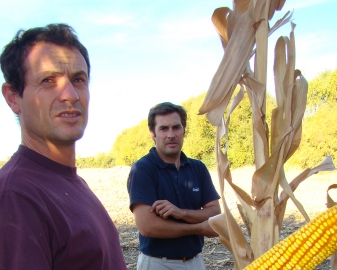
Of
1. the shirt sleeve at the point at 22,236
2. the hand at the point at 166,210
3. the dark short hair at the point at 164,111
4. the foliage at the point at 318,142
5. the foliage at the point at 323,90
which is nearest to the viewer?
the shirt sleeve at the point at 22,236

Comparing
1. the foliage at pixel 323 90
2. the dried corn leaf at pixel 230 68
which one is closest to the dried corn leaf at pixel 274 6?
the dried corn leaf at pixel 230 68

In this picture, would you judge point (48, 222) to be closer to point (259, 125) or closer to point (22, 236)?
point (22, 236)

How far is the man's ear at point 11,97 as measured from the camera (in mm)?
1595

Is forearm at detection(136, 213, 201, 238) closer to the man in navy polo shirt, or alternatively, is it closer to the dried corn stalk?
the man in navy polo shirt

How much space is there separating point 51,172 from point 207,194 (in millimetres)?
1987

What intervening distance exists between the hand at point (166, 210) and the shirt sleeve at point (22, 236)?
65.9 inches

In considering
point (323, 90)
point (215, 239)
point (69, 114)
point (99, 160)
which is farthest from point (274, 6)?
point (99, 160)

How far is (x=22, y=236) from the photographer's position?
1.08 meters

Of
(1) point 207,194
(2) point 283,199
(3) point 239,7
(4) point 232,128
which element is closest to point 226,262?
(1) point 207,194

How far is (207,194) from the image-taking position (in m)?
3.23

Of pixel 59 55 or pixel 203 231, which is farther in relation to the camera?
pixel 203 231

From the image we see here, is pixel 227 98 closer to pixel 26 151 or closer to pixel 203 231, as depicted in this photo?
pixel 26 151

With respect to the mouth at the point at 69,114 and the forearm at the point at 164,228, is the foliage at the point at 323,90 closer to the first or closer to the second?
Answer: the forearm at the point at 164,228

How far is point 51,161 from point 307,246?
3.50 ft
